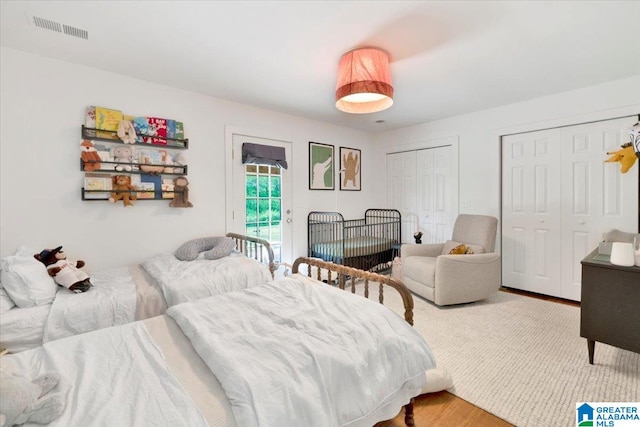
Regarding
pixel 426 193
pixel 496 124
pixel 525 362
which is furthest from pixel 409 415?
pixel 496 124

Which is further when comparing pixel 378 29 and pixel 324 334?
pixel 378 29

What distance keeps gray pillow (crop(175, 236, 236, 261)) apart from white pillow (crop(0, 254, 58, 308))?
3.49 ft

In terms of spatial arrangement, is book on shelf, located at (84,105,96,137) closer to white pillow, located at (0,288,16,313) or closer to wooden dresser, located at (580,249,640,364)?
white pillow, located at (0,288,16,313)

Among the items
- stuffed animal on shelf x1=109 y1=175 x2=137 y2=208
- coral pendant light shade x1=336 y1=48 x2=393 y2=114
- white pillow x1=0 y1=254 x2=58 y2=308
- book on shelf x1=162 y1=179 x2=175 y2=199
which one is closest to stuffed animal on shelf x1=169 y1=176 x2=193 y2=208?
book on shelf x1=162 y1=179 x2=175 y2=199

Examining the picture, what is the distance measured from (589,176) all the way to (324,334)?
3663mm

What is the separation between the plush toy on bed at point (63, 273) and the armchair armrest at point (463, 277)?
3.14 meters

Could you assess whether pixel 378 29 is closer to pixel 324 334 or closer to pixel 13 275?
pixel 324 334

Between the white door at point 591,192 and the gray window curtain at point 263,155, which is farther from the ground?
the gray window curtain at point 263,155

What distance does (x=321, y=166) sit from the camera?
14.8 feet

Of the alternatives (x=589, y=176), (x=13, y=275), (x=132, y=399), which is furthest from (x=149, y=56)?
(x=589, y=176)

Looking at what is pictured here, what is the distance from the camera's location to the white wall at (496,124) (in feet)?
9.82

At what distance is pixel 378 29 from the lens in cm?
202

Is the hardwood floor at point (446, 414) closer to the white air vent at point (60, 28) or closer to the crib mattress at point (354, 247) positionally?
the crib mattress at point (354, 247)

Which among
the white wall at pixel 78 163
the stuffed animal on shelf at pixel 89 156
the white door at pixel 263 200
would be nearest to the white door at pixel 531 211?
the white door at pixel 263 200
